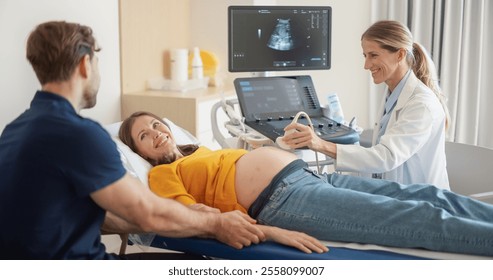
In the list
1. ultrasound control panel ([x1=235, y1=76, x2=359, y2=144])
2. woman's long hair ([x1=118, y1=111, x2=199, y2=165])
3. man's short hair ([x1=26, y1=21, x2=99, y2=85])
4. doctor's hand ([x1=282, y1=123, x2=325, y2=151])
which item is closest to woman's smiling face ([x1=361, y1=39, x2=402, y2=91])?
ultrasound control panel ([x1=235, y1=76, x2=359, y2=144])

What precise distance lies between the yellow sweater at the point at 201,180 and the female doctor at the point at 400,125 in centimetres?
31

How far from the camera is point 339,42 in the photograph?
13.0 ft

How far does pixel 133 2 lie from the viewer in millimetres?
3184

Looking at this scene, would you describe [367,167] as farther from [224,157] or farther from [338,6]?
[338,6]

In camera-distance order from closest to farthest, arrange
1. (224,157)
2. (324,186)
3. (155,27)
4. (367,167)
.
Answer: (324,186)
(224,157)
(367,167)
(155,27)

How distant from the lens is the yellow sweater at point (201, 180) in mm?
1891

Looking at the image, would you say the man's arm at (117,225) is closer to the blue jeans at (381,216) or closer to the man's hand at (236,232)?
the man's hand at (236,232)

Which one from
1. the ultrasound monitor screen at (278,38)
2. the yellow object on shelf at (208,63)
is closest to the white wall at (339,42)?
the yellow object on shelf at (208,63)

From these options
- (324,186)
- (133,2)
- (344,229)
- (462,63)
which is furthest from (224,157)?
(462,63)

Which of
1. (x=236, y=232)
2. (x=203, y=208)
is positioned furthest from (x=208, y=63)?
(x=236, y=232)

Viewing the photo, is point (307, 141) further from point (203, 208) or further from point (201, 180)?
point (203, 208)

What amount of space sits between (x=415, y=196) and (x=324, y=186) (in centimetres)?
29

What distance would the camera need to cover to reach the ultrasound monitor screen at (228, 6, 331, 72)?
253 cm

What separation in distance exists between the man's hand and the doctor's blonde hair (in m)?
0.90
